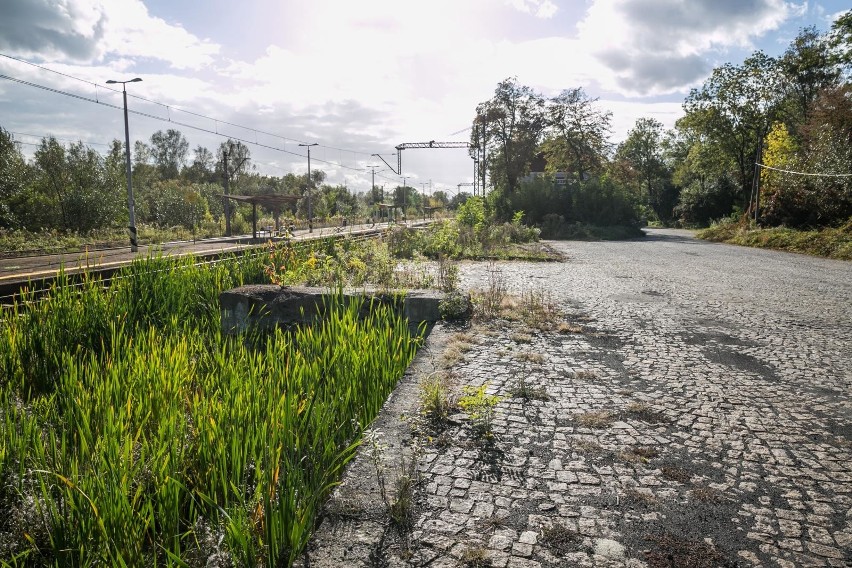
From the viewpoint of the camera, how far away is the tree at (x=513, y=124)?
126ft

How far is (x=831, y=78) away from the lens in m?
38.6

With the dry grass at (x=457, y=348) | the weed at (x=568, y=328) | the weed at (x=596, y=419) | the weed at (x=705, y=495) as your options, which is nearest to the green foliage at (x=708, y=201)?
the weed at (x=568, y=328)

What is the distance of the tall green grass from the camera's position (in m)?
2.20

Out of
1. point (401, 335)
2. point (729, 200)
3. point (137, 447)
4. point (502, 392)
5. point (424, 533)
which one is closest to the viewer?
point (424, 533)

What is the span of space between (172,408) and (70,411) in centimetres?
→ 73

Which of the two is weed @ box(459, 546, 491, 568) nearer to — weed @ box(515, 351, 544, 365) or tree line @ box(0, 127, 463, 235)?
weed @ box(515, 351, 544, 365)

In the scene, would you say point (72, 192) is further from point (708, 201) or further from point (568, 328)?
point (708, 201)

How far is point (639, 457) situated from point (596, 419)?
22.4 inches

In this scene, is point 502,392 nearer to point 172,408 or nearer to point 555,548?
point 555,548

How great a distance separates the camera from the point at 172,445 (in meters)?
2.55

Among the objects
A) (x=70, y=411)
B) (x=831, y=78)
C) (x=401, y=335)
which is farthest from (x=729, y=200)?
(x=70, y=411)

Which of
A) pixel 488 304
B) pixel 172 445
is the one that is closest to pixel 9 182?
pixel 488 304

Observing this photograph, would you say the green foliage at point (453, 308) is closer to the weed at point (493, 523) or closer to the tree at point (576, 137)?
the weed at point (493, 523)

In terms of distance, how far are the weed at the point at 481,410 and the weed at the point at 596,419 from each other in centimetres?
A: 63
